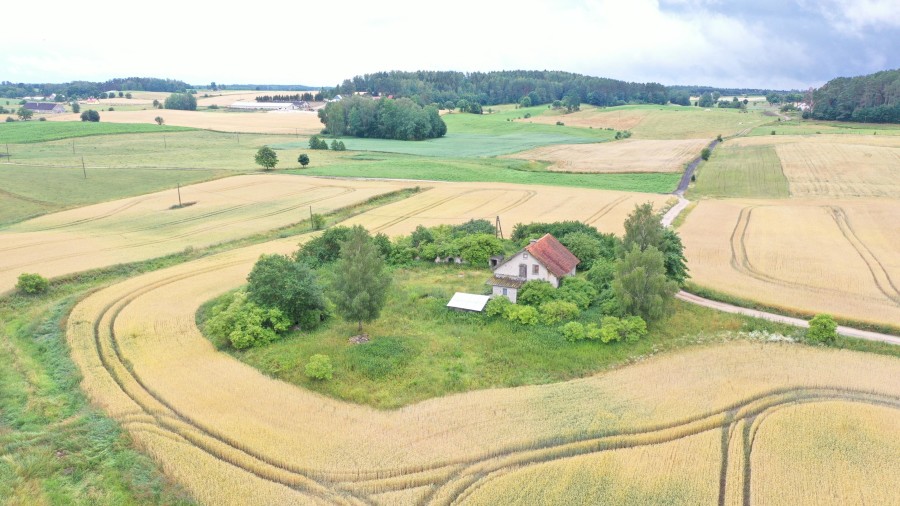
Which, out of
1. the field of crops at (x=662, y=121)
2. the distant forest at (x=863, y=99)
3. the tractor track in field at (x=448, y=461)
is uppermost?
the distant forest at (x=863, y=99)

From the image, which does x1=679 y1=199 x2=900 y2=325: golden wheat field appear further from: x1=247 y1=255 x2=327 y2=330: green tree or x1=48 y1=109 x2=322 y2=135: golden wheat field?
x1=48 y1=109 x2=322 y2=135: golden wheat field

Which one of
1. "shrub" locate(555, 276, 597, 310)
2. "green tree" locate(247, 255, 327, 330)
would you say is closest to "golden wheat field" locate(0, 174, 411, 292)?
"green tree" locate(247, 255, 327, 330)

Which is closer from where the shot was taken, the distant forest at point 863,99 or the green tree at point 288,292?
the green tree at point 288,292

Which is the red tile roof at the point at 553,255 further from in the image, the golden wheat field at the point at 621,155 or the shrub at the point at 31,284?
the golden wheat field at the point at 621,155

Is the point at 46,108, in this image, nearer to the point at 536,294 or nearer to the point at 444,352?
the point at 536,294

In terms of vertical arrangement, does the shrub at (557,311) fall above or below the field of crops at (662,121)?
below

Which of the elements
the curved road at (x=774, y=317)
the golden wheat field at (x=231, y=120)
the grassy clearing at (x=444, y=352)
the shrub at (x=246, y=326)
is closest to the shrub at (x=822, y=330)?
the grassy clearing at (x=444, y=352)
